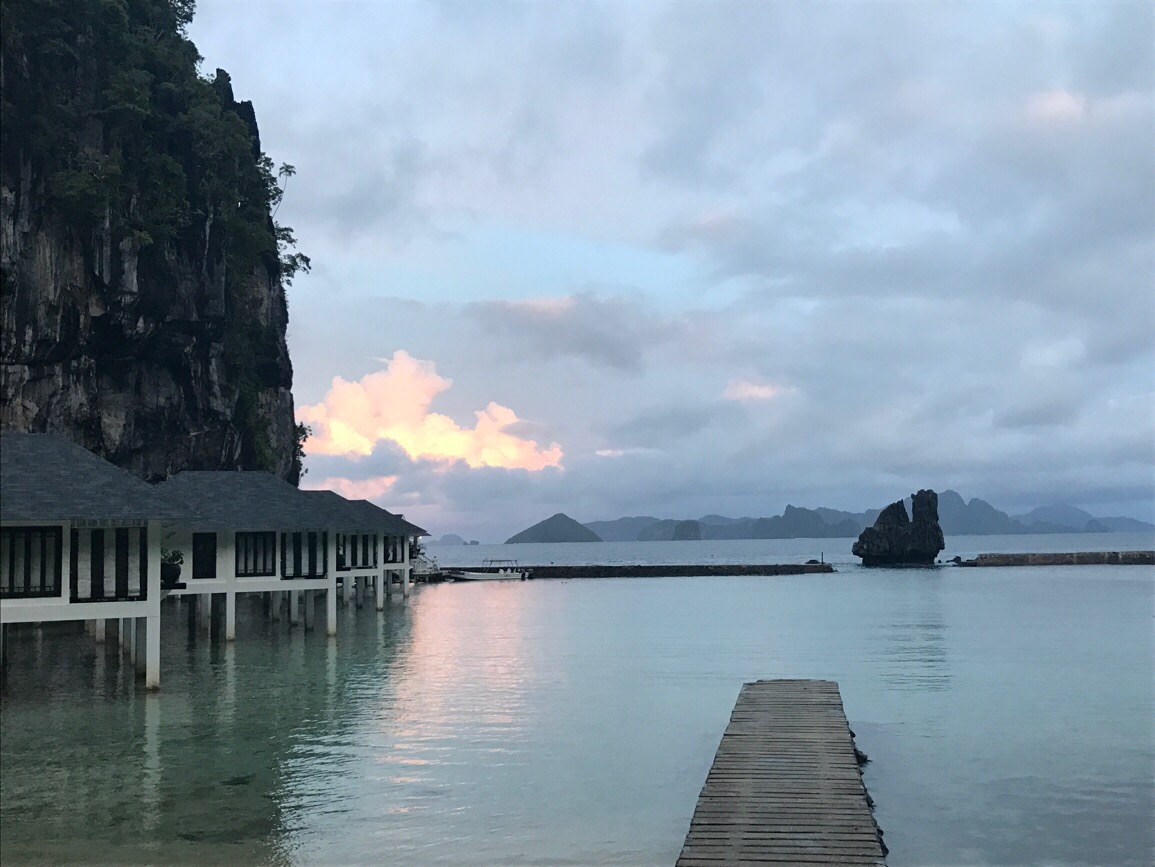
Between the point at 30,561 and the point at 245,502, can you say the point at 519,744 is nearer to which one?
the point at 30,561

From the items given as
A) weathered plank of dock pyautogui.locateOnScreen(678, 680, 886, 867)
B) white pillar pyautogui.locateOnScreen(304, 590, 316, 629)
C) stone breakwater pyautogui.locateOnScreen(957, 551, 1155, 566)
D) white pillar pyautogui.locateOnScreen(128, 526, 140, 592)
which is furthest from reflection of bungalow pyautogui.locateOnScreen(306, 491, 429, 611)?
stone breakwater pyautogui.locateOnScreen(957, 551, 1155, 566)

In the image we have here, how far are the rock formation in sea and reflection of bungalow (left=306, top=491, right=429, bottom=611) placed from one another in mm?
80359

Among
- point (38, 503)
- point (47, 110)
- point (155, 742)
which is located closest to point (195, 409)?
point (47, 110)

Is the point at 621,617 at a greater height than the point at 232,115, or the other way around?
the point at 232,115

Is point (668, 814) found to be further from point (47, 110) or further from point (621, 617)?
point (47, 110)

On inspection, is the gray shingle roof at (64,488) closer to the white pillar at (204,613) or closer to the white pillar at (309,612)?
the white pillar at (204,613)

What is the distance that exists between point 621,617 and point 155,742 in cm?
4190

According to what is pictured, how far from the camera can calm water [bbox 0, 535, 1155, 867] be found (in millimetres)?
16922

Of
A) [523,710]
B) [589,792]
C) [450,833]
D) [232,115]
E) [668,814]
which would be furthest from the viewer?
[232,115]

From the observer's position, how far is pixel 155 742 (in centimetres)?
2325

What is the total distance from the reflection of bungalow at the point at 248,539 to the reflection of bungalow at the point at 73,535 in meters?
9.33

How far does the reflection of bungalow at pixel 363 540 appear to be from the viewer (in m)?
48.9

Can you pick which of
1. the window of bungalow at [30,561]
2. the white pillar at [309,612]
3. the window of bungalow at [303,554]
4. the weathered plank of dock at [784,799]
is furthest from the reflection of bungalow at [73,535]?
the white pillar at [309,612]

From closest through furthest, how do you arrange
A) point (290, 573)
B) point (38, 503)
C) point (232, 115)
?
1. point (38, 503)
2. point (290, 573)
3. point (232, 115)
